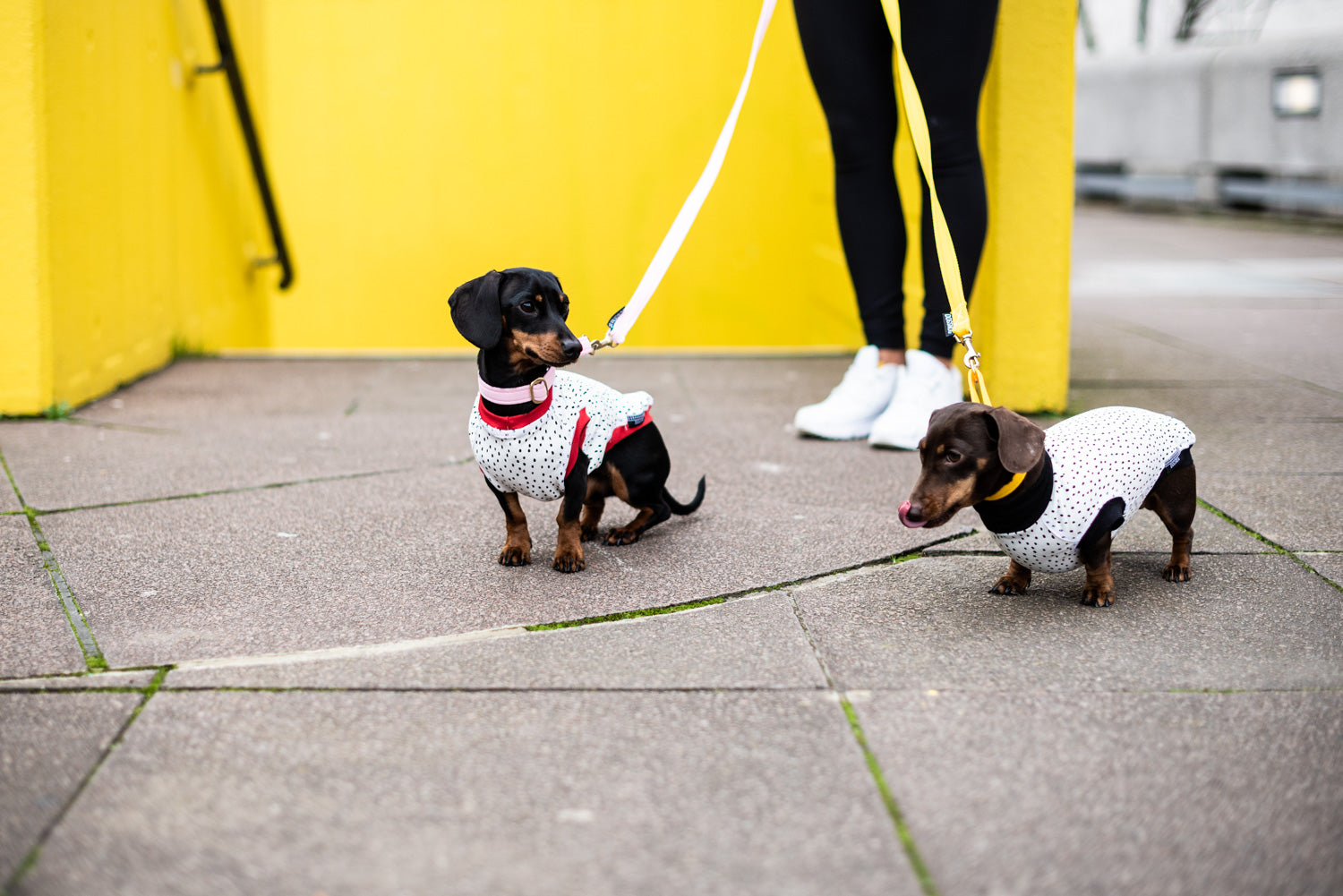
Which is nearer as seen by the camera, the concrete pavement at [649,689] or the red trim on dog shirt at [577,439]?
the concrete pavement at [649,689]

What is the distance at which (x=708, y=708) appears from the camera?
7.03ft

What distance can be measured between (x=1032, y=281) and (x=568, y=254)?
2.93 metres

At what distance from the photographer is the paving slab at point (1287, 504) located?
10.2 ft

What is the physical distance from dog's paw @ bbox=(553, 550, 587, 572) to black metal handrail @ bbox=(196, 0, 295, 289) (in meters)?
3.87

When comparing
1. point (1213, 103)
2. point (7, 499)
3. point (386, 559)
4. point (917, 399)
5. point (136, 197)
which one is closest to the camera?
point (386, 559)

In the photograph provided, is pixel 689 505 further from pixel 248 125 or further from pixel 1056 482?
pixel 248 125

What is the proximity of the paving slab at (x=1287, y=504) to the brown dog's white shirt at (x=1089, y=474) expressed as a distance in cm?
61

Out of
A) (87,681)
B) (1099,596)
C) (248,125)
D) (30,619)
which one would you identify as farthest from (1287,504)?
(248,125)

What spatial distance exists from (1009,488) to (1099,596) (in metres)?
0.36

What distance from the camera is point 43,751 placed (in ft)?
6.44

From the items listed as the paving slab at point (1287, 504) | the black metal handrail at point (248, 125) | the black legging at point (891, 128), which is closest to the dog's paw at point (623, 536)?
the black legging at point (891, 128)

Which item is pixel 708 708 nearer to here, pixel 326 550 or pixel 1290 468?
pixel 326 550

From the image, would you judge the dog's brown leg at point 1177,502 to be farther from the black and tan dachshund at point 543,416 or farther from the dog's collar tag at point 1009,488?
the black and tan dachshund at point 543,416

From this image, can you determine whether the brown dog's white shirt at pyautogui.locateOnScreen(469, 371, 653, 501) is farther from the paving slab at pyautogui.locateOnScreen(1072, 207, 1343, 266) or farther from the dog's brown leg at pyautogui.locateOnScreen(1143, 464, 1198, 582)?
the paving slab at pyautogui.locateOnScreen(1072, 207, 1343, 266)
